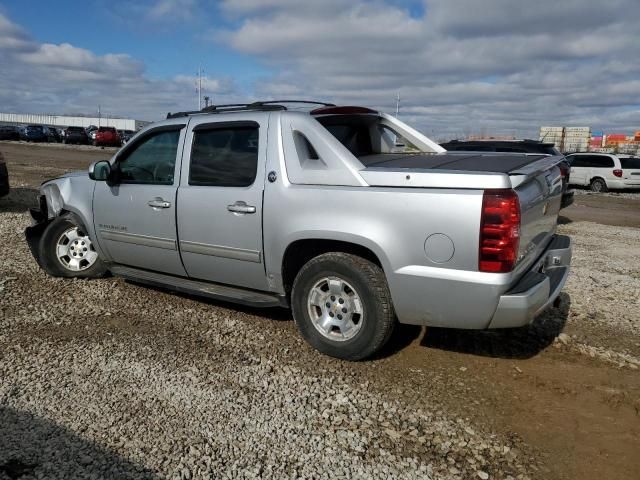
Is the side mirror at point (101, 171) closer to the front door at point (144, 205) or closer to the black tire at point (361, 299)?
the front door at point (144, 205)

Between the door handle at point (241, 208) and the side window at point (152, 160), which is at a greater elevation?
the side window at point (152, 160)

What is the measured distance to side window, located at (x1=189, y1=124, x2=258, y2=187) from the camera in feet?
14.2

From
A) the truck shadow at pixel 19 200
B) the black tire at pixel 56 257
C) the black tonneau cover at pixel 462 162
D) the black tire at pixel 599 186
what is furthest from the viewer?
the black tire at pixel 599 186

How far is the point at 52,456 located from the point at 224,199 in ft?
7.28

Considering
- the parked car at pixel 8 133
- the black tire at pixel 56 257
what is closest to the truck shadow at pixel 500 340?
the black tire at pixel 56 257

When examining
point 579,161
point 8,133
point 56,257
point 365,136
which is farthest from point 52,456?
point 8,133

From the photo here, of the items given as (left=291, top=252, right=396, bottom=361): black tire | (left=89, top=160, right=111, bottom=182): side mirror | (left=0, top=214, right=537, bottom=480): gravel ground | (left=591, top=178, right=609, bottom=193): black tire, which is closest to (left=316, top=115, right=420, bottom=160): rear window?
(left=291, top=252, right=396, bottom=361): black tire

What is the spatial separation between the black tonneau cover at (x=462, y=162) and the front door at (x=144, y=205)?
5.88 ft

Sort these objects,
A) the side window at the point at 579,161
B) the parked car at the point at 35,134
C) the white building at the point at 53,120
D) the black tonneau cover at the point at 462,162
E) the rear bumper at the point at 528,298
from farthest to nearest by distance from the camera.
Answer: the white building at the point at 53,120 → the parked car at the point at 35,134 → the side window at the point at 579,161 → the black tonneau cover at the point at 462,162 → the rear bumper at the point at 528,298

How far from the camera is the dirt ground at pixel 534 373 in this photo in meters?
3.07

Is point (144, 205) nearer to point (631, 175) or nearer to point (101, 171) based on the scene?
point (101, 171)

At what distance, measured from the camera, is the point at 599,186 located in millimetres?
22078

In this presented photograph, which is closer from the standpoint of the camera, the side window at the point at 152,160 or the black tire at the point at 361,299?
the black tire at the point at 361,299

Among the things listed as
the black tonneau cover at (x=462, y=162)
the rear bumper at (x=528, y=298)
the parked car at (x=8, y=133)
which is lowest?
the rear bumper at (x=528, y=298)
